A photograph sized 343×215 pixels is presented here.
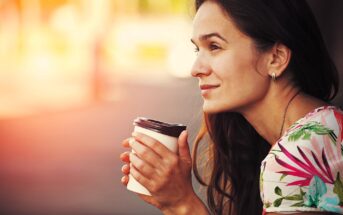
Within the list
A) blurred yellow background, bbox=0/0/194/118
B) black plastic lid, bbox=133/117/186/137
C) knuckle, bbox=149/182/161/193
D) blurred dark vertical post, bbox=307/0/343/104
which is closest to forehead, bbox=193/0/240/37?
black plastic lid, bbox=133/117/186/137

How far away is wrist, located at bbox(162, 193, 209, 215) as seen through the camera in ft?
5.43

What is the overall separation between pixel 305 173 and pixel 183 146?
1.03ft

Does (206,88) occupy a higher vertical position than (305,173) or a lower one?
higher

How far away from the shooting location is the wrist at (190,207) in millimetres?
1655

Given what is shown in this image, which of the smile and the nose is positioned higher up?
the nose

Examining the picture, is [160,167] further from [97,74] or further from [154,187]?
[97,74]

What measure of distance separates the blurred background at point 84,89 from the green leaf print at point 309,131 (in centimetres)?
329

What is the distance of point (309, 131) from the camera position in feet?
4.76

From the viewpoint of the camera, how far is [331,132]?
1465 mm

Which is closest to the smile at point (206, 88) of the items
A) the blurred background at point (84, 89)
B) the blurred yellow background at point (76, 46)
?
the blurred background at point (84, 89)

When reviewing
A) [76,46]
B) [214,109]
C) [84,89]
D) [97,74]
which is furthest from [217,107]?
[76,46]

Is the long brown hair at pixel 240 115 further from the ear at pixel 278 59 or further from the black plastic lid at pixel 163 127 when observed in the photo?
the black plastic lid at pixel 163 127

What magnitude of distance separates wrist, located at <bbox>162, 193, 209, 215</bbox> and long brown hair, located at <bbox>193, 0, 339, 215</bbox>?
7.9 inches

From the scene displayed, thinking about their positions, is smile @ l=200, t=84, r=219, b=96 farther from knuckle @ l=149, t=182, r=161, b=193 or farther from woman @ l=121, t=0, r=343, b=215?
knuckle @ l=149, t=182, r=161, b=193
